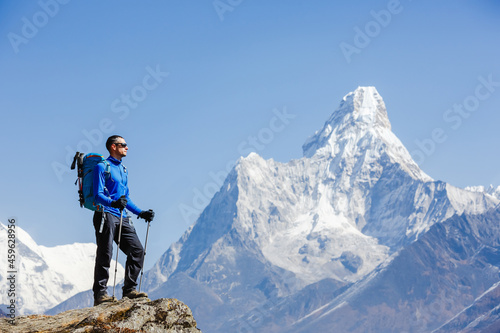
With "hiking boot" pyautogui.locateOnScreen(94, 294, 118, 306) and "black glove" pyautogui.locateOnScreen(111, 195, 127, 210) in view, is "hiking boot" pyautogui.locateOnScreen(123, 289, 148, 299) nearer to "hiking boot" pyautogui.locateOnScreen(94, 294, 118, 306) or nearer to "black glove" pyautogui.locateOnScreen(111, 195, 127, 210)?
"hiking boot" pyautogui.locateOnScreen(94, 294, 118, 306)

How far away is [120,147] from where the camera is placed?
1592 cm

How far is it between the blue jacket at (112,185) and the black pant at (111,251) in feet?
1.00

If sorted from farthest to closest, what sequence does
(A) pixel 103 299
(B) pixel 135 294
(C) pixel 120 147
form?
(C) pixel 120 147
(A) pixel 103 299
(B) pixel 135 294

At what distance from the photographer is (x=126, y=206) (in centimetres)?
1606

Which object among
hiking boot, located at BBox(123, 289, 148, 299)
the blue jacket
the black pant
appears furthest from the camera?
the black pant

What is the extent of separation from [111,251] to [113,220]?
0.73m

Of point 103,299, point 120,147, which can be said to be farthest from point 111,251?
point 120,147

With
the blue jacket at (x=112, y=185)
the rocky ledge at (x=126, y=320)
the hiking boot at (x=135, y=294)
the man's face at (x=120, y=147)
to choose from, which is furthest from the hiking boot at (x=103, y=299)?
the man's face at (x=120, y=147)

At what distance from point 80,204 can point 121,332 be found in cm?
418

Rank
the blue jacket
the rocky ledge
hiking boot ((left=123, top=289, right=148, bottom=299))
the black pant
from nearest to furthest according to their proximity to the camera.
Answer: the rocky ledge, hiking boot ((left=123, top=289, right=148, bottom=299)), the blue jacket, the black pant

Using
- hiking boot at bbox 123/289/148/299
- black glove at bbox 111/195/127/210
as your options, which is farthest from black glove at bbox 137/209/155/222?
hiking boot at bbox 123/289/148/299

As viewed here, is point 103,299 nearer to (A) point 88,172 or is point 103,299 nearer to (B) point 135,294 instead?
(B) point 135,294

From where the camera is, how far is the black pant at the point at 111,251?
15.3 meters

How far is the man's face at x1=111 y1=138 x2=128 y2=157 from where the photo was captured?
52.2 feet
